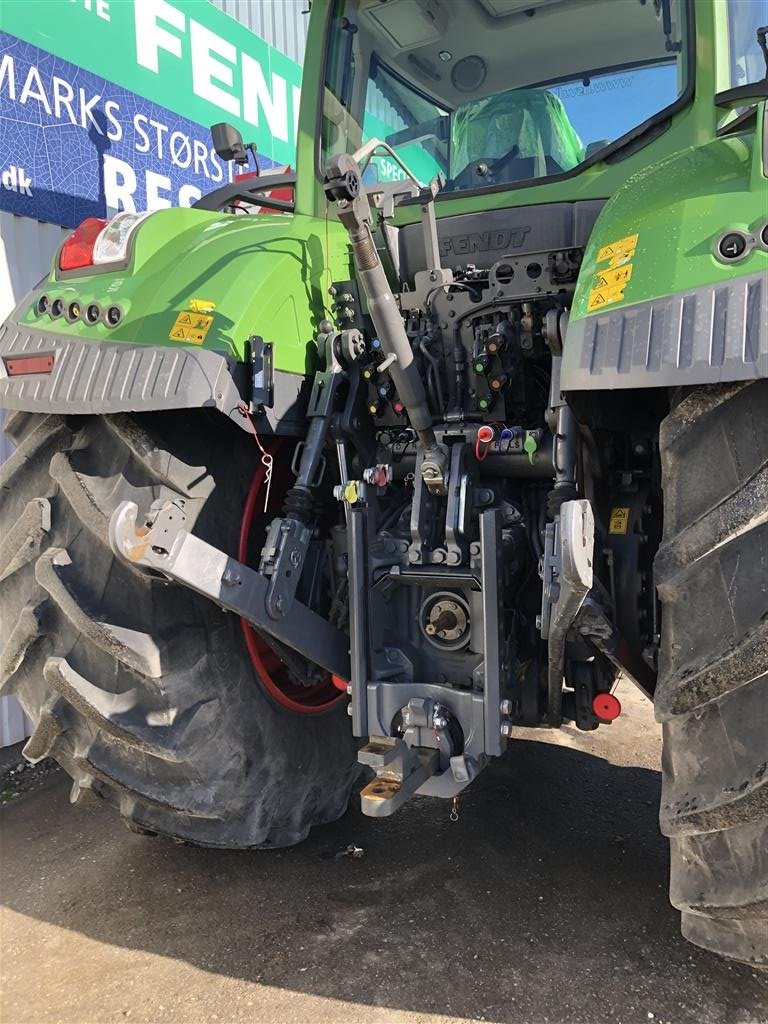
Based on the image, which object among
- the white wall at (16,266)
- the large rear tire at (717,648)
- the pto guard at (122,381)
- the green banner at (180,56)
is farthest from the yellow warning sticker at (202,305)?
the green banner at (180,56)

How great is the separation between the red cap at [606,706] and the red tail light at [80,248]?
5.96 ft

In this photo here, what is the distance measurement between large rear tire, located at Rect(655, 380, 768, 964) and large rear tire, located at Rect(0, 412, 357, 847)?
116cm

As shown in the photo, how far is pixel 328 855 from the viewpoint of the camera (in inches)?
104

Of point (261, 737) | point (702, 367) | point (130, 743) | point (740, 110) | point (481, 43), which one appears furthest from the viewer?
point (481, 43)

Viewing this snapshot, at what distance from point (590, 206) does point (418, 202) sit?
0.52 metres

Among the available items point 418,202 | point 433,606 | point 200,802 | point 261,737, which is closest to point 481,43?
point 418,202

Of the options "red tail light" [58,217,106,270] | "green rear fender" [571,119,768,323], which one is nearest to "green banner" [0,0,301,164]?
"red tail light" [58,217,106,270]

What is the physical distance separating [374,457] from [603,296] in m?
0.97

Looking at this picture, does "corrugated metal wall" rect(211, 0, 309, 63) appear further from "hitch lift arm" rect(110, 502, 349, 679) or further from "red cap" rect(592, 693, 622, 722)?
"red cap" rect(592, 693, 622, 722)

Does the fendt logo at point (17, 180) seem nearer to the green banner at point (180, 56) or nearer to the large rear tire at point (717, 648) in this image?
the green banner at point (180, 56)

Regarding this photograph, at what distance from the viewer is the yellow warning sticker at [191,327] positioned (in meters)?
1.90

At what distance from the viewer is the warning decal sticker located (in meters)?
1.50

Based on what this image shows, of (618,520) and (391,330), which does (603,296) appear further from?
(618,520)

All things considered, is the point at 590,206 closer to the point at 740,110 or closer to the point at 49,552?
the point at 740,110
